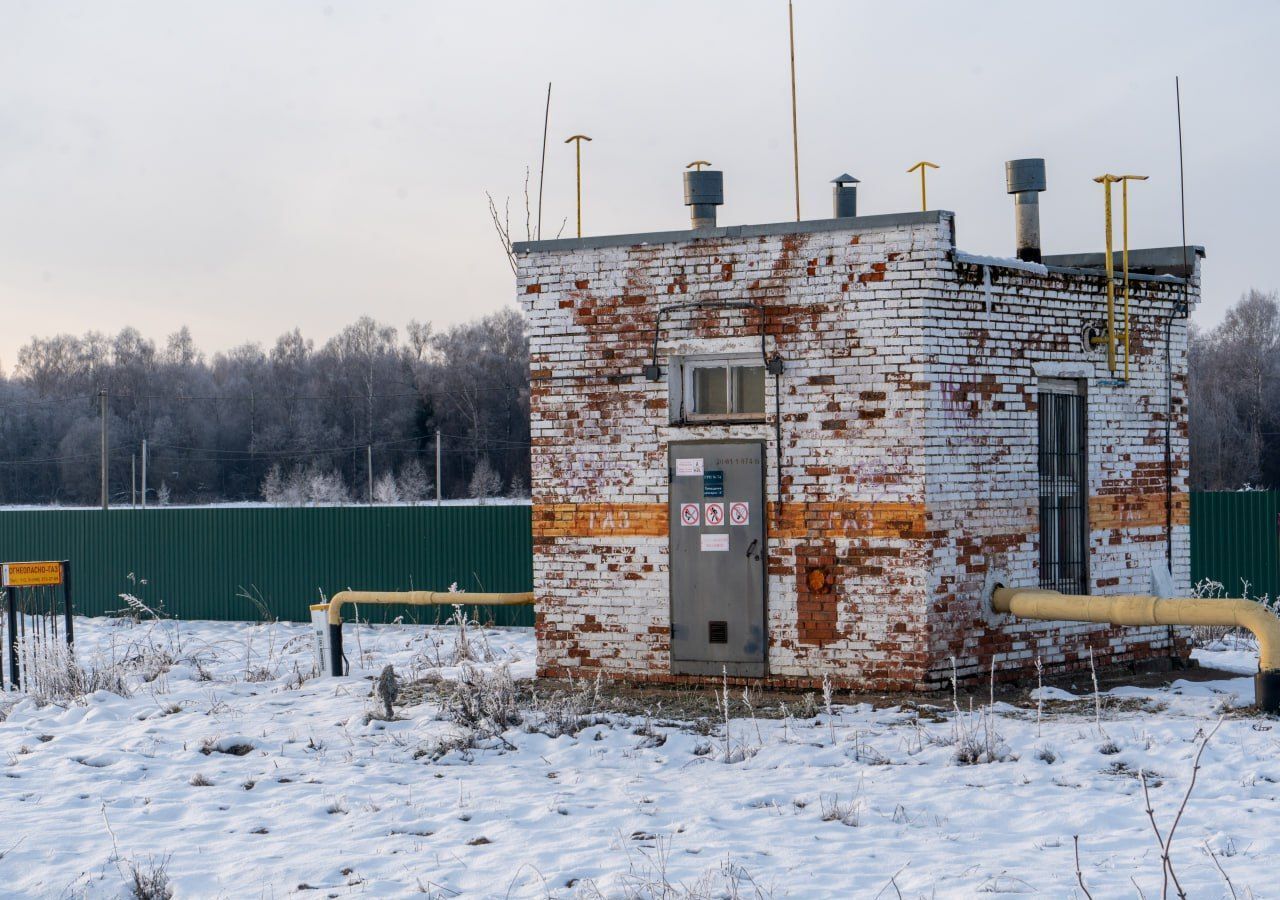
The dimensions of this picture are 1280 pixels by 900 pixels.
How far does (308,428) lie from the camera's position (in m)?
70.9

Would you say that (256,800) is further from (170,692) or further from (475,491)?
(475,491)

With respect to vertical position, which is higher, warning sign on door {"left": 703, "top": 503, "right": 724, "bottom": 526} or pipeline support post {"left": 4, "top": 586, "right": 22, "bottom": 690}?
warning sign on door {"left": 703, "top": 503, "right": 724, "bottom": 526}

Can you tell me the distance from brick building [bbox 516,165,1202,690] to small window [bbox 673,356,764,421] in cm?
2

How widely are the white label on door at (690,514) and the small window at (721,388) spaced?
72 centimetres

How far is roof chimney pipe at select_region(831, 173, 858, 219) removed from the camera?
1176cm

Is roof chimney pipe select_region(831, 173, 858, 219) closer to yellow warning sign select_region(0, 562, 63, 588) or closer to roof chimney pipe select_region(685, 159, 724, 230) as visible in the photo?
roof chimney pipe select_region(685, 159, 724, 230)

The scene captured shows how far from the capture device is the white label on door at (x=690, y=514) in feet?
35.7

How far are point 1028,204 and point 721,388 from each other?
331 cm

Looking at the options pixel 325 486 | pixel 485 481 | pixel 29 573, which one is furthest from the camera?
Answer: pixel 325 486

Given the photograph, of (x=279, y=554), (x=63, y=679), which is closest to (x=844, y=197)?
(x=63, y=679)

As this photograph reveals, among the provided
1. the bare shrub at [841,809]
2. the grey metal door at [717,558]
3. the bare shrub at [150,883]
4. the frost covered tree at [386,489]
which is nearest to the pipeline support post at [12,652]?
the grey metal door at [717,558]

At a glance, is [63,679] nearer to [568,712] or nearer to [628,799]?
[568,712]

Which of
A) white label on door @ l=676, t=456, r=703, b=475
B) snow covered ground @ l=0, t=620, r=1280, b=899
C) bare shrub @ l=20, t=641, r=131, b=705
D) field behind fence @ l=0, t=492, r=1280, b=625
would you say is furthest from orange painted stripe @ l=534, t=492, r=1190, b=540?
field behind fence @ l=0, t=492, r=1280, b=625

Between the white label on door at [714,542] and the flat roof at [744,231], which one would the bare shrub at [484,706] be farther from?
the flat roof at [744,231]
